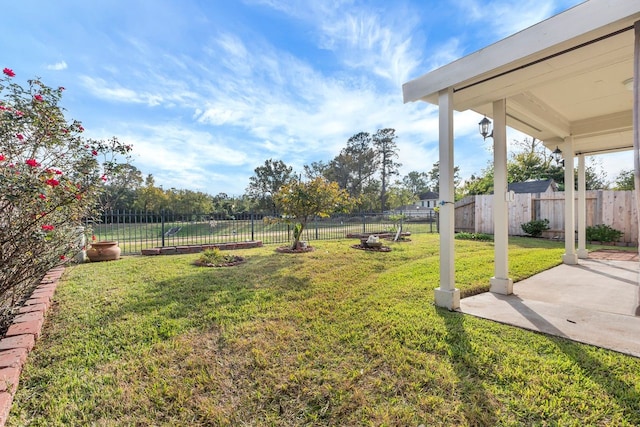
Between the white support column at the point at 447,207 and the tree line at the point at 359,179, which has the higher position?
the tree line at the point at 359,179

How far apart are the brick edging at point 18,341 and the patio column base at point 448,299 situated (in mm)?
3728

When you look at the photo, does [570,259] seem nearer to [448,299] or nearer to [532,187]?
[448,299]

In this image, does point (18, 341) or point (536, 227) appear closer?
point (18, 341)

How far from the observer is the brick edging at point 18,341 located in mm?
1795

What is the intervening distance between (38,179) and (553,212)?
13.9 meters

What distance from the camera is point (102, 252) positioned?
20.9 feet

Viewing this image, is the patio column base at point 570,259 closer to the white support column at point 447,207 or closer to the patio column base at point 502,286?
the patio column base at point 502,286

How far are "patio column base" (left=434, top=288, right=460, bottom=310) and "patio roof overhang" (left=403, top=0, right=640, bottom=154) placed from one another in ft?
8.00

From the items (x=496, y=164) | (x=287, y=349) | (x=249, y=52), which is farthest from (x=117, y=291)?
(x=249, y=52)

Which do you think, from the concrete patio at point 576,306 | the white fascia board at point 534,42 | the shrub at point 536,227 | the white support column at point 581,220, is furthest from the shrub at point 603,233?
the white fascia board at point 534,42

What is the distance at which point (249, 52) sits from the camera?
302 inches

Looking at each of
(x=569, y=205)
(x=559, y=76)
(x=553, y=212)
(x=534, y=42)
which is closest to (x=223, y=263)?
(x=534, y=42)

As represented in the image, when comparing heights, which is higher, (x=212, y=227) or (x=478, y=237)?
(x=212, y=227)

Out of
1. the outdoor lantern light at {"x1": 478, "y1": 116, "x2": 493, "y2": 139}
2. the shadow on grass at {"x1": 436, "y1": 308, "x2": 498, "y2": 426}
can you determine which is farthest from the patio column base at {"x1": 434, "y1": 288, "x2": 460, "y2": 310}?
the outdoor lantern light at {"x1": 478, "y1": 116, "x2": 493, "y2": 139}
